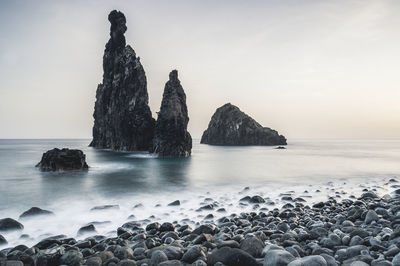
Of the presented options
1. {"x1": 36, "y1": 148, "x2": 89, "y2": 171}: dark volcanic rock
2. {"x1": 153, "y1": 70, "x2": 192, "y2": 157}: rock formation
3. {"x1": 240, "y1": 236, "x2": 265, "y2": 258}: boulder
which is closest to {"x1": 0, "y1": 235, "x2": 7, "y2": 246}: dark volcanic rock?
{"x1": 240, "y1": 236, "x2": 265, "y2": 258}: boulder

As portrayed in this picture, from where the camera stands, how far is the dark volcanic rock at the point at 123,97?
6250 centimetres

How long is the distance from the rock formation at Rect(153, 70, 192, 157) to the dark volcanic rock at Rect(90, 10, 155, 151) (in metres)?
12.7

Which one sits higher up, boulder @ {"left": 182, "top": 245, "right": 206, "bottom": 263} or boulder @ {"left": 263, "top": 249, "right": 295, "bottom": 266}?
boulder @ {"left": 263, "top": 249, "right": 295, "bottom": 266}

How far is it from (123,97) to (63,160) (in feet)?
143

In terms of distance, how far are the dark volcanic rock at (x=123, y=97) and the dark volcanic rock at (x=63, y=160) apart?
103 feet

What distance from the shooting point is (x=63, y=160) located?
25969 mm

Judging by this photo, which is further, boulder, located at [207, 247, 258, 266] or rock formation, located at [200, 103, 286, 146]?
rock formation, located at [200, 103, 286, 146]

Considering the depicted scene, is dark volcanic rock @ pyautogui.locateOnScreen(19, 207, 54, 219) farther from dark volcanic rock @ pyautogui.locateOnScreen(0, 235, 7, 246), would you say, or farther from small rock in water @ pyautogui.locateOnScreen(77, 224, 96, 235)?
small rock in water @ pyautogui.locateOnScreen(77, 224, 96, 235)

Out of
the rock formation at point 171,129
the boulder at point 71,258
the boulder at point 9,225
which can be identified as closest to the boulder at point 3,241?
the boulder at point 9,225

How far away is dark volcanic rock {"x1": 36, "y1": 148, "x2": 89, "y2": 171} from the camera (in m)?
25.7

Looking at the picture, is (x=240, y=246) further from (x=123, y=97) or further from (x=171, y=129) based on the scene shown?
(x=123, y=97)

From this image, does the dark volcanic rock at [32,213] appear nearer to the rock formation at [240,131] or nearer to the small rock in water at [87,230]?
the small rock in water at [87,230]

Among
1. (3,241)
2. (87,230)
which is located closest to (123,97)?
(87,230)

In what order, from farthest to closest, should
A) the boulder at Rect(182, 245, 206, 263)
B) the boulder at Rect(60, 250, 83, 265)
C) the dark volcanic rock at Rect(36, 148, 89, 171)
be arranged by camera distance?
the dark volcanic rock at Rect(36, 148, 89, 171) < the boulder at Rect(60, 250, 83, 265) < the boulder at Rect(182, 245, 206, 263)
